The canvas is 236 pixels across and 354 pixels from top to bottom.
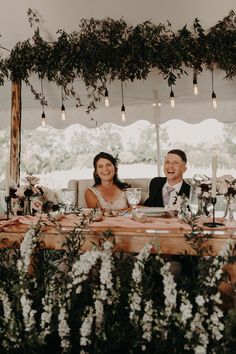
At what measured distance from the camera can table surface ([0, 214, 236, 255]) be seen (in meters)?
1.64

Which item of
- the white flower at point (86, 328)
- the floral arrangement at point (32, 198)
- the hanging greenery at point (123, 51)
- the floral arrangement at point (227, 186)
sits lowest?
the white flower at point (86, 328)

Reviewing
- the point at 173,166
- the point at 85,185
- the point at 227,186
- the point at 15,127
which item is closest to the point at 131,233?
the point at 227,186

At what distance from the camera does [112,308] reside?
172 cm

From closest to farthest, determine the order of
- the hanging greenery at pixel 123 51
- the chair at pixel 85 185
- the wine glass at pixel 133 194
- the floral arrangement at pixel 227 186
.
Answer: the floral arrangement at pixel 227 186, the wine glass at pixel 133 194, the hanging greenery at pixel 123 51, the chair at pixel 85 185

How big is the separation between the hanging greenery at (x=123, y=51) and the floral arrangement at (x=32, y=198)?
7.84 feet

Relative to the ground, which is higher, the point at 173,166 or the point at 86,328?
the point at 173,166

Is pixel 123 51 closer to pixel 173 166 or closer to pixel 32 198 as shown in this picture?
pixel 173 166

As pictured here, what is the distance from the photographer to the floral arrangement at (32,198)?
2250 mm

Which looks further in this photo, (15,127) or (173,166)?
(15,127)

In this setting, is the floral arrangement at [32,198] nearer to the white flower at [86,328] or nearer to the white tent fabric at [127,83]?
the white flower at [86,328]

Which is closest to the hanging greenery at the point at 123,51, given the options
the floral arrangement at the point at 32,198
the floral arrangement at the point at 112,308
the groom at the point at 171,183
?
the groom at the point at 171,183

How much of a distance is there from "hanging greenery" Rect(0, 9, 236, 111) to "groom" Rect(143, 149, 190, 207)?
138cm

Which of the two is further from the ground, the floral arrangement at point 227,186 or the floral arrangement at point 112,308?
the floral arrangement at point 227,186

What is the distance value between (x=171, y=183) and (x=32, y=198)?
1.43m
